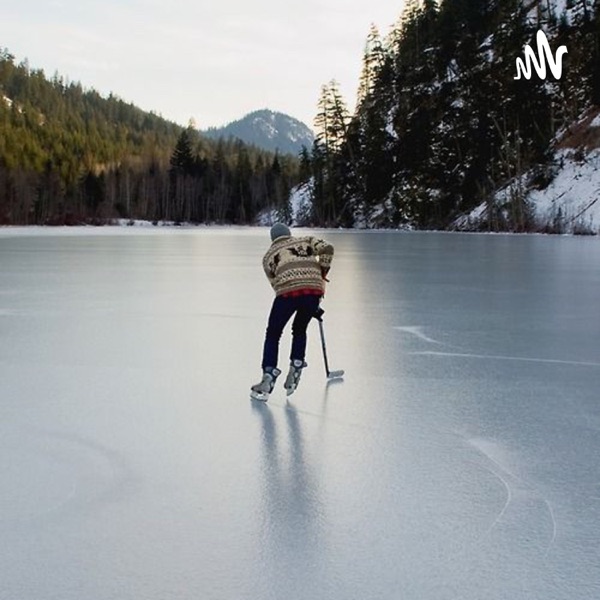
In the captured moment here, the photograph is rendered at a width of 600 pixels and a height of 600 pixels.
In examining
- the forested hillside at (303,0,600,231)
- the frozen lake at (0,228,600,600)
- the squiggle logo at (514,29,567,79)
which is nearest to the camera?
the frozen lake at (0,228,600,600)

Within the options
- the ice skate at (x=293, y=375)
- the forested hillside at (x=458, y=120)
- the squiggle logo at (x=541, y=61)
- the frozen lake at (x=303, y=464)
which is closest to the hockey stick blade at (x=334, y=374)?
the frozen lake at (x=303, y=464)

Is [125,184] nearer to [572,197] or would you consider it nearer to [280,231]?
[572,197]

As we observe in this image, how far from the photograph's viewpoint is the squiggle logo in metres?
68.6

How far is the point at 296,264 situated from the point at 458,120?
72651 millimetres

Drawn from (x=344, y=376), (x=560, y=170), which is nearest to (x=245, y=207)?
(x=560, y=170)

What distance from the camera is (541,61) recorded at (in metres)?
71.9

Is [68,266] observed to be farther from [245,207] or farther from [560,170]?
[245,207]

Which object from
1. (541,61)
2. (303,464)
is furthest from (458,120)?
(303,464)

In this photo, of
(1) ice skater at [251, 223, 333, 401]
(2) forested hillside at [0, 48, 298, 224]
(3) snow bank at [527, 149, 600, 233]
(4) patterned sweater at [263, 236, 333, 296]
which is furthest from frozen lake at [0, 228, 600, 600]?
(2) forested hillside at [0, 48, 298, 224]

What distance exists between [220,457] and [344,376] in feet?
8.91

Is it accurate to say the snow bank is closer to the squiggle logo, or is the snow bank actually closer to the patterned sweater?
the squiggle logo

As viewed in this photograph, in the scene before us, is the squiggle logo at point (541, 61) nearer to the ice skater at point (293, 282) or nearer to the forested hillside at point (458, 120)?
the forested hillside at point (458, 120)

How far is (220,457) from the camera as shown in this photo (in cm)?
480

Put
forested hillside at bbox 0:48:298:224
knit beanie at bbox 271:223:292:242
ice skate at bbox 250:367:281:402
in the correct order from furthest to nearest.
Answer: forested hillside at bbox 0:48:298:224 → knit beanie at bbox 271:223:292:242 → ice skate at bbox 250:367:281:402
